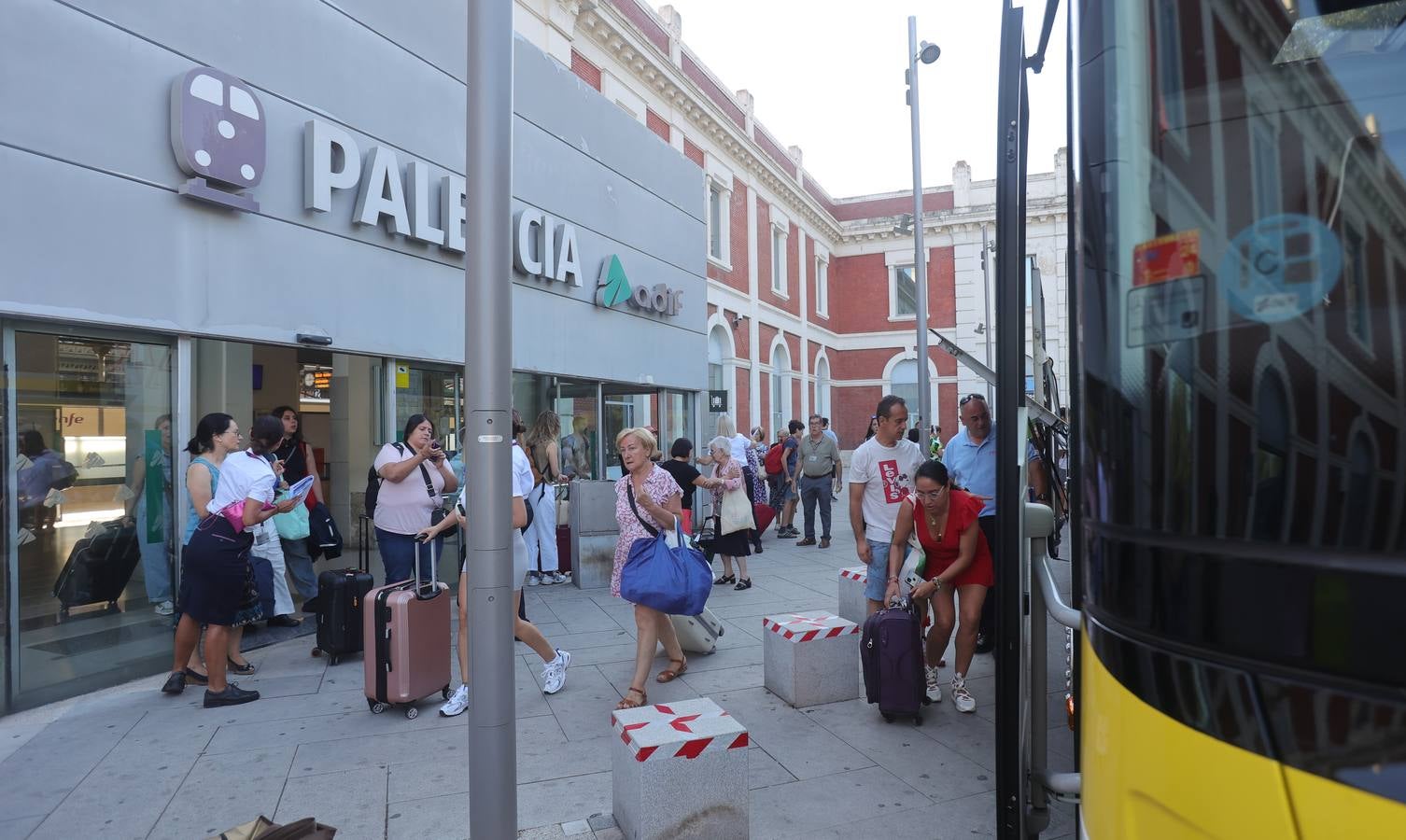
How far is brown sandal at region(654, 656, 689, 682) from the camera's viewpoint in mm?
5879

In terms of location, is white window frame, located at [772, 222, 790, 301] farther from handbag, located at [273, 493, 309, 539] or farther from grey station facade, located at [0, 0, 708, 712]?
handbag, located at [273, 493, 309, 539]

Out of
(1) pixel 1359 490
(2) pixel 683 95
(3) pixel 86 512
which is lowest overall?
(3) pixel 86 512

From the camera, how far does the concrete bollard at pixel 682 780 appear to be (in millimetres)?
3436

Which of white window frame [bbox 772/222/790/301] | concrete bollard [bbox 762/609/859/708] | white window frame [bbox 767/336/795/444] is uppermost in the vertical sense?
white window frame [bbox 772/222/790/301]

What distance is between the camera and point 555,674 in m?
5.68

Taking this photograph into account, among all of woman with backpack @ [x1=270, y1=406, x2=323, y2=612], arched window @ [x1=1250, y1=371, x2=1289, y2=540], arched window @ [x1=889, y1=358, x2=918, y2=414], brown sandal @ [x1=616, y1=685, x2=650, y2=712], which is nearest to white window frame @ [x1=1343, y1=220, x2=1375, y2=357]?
arched window @ [x1=1250, y1=371, x2=1289, y2=540]

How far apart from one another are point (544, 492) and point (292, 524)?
2.87 m

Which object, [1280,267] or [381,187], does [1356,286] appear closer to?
[1280,267]

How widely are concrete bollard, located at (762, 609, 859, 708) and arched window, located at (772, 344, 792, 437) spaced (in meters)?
23.5

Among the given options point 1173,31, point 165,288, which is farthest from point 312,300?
point 1173,31

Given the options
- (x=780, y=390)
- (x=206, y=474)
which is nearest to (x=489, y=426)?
(x=206, y=474)

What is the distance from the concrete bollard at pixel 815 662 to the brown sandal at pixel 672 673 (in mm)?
770

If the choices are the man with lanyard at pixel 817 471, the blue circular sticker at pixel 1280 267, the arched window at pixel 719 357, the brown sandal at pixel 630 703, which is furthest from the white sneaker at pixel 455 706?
the arched window at pixel 719 357

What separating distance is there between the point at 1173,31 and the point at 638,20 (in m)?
20.1
